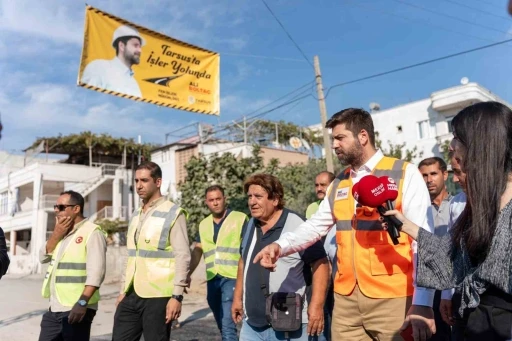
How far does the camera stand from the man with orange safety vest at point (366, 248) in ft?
9.83

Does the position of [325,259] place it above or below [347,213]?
below

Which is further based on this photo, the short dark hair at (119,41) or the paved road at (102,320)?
the short dark hair at (119,41)

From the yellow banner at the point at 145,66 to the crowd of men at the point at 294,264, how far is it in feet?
14.6

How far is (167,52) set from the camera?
9914 millimetres

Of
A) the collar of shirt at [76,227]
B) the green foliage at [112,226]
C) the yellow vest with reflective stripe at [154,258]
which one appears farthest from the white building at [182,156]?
the yellow vest with reflective stripe at [154,258]

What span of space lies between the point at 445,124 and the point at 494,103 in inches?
1134

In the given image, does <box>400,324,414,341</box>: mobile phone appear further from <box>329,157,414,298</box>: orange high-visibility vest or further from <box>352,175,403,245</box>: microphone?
<box>352,175,403,245</box>: microphone

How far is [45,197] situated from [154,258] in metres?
35.5

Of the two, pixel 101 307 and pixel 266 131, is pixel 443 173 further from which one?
pixel 266 131

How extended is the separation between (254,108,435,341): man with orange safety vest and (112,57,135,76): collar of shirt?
671cm

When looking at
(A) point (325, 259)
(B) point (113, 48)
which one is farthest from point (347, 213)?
(B) point (113, 48)

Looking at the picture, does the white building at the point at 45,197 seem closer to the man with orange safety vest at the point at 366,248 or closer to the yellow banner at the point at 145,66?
the yellow banner at the point at 145,66

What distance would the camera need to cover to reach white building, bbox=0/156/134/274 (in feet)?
119

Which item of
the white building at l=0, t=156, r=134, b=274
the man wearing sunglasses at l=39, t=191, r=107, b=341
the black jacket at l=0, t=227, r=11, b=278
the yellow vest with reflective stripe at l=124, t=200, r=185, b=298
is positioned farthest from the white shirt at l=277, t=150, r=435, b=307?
the white building at l=0, t=156, r=134, b=274
